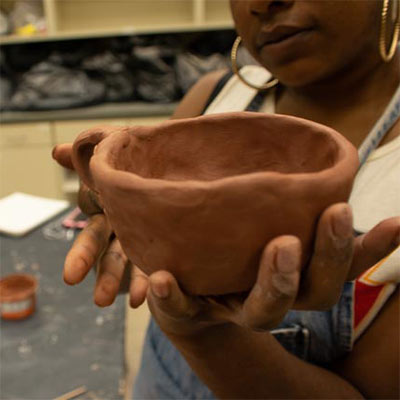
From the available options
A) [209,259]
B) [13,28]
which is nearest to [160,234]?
[209,259]

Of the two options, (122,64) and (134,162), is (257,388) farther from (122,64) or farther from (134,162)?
(122,64)

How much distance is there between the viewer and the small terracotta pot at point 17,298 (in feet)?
3.28

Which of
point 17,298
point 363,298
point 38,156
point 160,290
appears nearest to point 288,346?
point 363,298

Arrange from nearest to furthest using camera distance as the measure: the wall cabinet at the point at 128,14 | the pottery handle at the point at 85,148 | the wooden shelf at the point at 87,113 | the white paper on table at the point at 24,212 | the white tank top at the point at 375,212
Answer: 1. the pottery handle at the point at 85,148
2. the white tank top at the point at 375,212
3. the white paper on table at the point at 24,212
4. the wooden shelf at the point at 87,113
5. the wall cabinet at the point at 128,14

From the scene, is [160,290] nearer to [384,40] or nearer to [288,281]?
[288,281]

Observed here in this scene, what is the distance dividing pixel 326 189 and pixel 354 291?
0.32m

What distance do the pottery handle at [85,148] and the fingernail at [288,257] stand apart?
22 cm

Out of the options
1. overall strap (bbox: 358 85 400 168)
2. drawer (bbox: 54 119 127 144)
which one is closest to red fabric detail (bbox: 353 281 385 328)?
overall strap (bbox: 358 85 400 168)

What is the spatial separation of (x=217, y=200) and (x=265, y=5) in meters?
0.35

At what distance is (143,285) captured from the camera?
0.61 metres

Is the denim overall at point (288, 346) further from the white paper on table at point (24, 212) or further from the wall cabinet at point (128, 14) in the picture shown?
the wall cabinet at point (128, 14)

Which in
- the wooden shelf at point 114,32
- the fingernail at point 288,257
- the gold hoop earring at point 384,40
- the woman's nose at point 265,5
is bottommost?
the wooden shelf at point 114,32

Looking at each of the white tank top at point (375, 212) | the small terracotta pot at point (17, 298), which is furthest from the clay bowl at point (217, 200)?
the small terracotta pot at point (17, 298)

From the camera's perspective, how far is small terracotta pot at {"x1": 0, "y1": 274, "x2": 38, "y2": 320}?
39.4 inches
